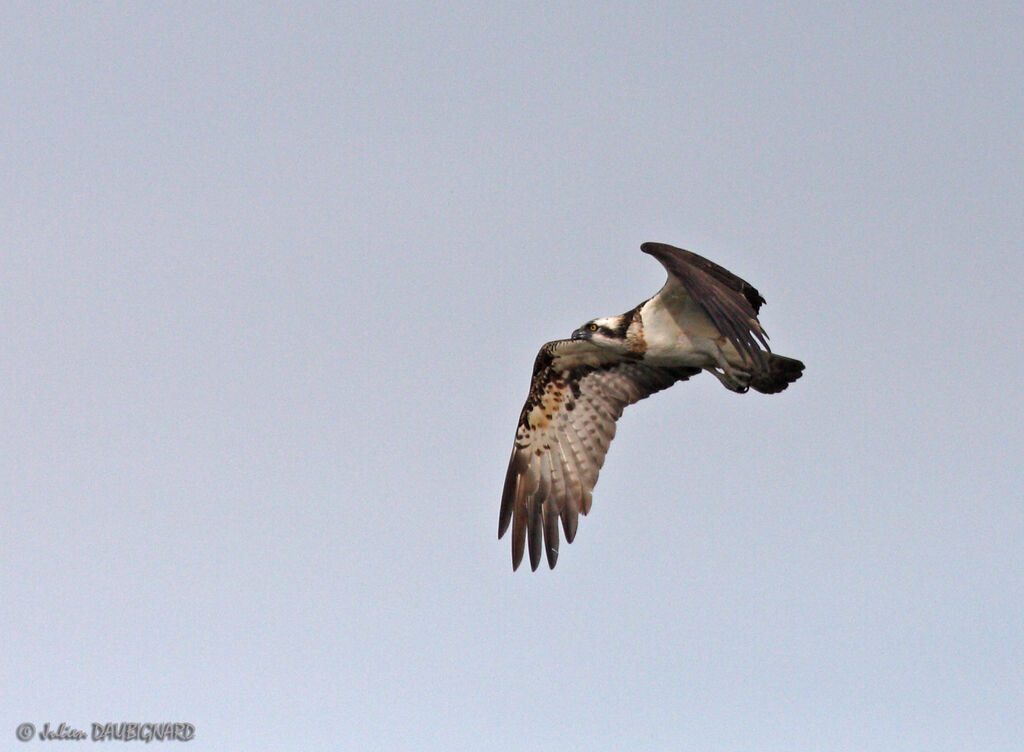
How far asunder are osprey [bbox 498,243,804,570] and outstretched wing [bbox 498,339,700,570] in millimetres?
12

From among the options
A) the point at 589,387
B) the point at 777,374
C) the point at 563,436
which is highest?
the point at 589,387

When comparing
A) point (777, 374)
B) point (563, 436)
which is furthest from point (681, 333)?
point (563, 436)

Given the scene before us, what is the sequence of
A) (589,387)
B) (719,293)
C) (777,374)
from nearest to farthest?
1. (719,293)
2. (777,374)
3. (589,387)

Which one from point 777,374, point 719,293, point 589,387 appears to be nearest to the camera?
point 719,293

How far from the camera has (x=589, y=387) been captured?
62.0 ft

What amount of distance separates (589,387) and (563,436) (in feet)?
2.21

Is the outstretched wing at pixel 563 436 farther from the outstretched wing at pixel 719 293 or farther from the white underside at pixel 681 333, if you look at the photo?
the outstretched wing at pixel 719 293

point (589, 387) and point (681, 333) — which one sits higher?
point (589, 387)

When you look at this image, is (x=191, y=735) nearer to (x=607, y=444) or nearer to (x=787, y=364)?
(x=607, y=444)

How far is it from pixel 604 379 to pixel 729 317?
346 cm

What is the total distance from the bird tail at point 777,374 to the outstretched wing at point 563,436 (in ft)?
4.28

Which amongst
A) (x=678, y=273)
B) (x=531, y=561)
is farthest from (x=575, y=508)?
(x=678, y=273)

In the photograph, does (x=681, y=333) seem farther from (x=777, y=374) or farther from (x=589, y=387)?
(x=589, y=387)

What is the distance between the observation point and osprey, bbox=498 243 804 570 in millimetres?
17391
